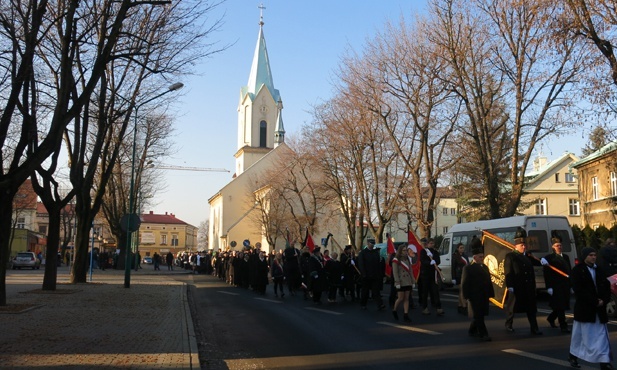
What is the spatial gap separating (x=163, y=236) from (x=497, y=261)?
466 feet

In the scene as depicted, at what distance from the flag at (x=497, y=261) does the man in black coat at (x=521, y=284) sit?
1.44 ft

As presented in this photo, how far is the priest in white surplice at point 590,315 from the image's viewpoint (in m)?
7.91

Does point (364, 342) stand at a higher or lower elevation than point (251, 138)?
lower

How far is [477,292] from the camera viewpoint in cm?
1091

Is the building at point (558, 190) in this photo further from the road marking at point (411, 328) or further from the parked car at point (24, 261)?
the road marking at point (411, 328)

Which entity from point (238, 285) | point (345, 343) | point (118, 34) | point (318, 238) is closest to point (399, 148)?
point (238, 285)

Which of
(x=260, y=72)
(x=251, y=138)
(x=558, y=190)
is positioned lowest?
Answer: (x=558, y=190)

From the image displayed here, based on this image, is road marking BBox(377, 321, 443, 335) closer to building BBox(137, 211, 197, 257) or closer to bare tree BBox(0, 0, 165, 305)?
bare tree BBox(0, 0, 165, 305)

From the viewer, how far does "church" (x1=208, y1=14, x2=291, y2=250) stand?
85688 mm

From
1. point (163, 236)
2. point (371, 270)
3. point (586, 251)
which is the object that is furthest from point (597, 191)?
point (163, 236)

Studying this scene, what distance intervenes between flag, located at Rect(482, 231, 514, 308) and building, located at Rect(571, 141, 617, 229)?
29608 mm

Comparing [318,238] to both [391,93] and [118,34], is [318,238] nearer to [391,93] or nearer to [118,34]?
[391,93]

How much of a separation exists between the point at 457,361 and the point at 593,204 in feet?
130

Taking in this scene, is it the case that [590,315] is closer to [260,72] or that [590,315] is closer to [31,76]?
[31,76]
